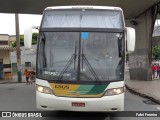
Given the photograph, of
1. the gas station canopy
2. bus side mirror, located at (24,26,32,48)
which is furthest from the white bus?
the gas station canopy

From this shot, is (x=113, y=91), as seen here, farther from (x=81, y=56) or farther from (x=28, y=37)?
(x=28, y=37)

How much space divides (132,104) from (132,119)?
405cm

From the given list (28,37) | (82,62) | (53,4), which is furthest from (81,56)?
(53,4)

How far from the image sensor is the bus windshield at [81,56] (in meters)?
9.11

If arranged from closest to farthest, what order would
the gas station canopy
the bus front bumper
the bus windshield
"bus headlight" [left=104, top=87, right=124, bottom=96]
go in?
the bus front bumper < "bus headlight" [left=104, top=87, right=124, bottom=96] < the bus windshield < the gas station canopy

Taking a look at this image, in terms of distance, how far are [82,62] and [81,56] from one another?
0.55 ft

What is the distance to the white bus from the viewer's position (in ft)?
29.3

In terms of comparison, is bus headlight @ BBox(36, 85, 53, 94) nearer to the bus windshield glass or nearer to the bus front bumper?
the bus front bumper

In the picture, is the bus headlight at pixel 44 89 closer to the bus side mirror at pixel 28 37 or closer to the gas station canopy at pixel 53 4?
the bus side mirror at pixel 28 37

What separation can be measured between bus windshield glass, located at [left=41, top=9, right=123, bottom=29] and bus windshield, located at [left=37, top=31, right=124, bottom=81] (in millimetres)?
287

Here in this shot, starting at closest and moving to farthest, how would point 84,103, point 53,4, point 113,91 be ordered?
point 84,103, point 113,91, point 53,4

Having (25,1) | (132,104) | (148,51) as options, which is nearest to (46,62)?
(132,104)

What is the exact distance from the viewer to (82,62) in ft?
30.1

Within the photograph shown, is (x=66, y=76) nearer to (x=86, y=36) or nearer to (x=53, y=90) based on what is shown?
(x=53, y=90)
